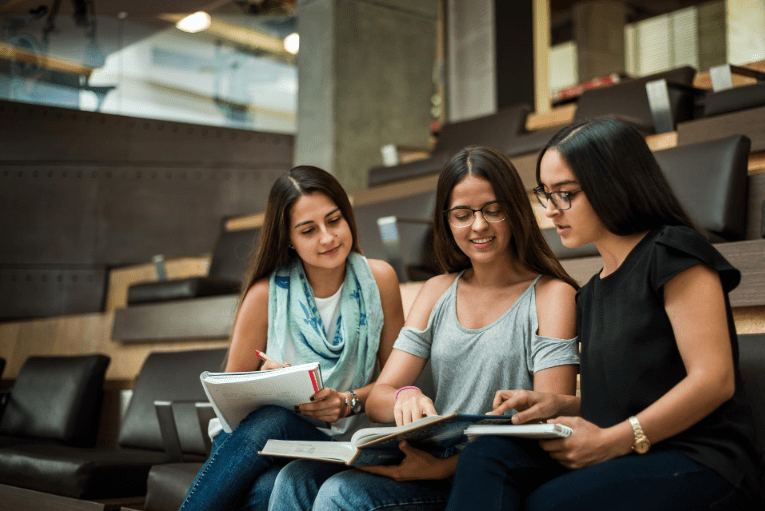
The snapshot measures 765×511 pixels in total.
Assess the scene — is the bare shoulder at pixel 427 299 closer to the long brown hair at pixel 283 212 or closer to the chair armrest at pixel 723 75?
the long brown hair at pixel 283 212

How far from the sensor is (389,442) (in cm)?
132


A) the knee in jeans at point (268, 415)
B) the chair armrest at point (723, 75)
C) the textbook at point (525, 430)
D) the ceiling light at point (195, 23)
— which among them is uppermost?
the ceiling light at point (195, 23)

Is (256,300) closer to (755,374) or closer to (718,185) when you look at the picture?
(755,374)

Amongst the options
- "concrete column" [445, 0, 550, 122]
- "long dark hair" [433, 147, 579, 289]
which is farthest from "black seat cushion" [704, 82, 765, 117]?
"concrete column" [445, 0, 550, 122]

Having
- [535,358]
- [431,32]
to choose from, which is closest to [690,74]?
[431,32]

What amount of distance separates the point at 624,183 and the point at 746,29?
7.68 m

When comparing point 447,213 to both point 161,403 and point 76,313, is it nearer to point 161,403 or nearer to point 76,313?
point 161,403

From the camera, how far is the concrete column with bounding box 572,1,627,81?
29.4 feet

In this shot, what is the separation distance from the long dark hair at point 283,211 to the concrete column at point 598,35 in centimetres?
769

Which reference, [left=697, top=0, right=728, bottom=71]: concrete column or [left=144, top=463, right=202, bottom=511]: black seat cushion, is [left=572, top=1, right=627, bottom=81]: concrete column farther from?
[left=144, top=463, right=202, bottom=511]: black seat cushion

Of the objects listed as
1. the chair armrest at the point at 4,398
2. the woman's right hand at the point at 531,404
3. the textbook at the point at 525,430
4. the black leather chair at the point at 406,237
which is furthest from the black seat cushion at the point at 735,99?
the chair armrest at the point at 4,398

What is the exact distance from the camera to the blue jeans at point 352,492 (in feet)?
4.50

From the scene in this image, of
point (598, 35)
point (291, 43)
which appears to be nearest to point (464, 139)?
point (291, 43)

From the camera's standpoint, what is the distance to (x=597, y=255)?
2.21 m
